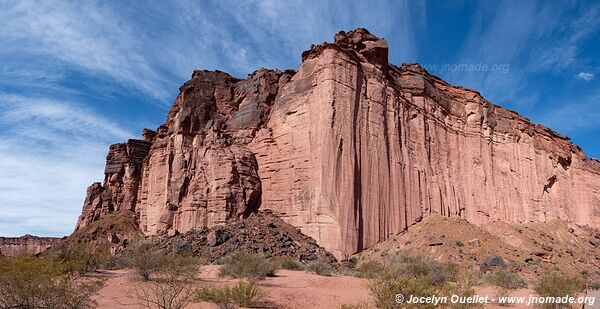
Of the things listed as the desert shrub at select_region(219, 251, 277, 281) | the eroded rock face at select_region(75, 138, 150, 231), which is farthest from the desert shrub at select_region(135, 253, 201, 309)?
the eroded rock face at select_region(75, 138, 150, 231)

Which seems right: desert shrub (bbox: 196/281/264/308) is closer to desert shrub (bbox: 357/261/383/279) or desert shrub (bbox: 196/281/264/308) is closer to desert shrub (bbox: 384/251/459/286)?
desert shrub (bbox: 384/251/459/286)

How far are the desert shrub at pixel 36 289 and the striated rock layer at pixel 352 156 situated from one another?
1867 cm

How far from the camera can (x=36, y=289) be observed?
28.8ft

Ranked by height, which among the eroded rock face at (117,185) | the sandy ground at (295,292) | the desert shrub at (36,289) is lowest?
the sandy ground at (295,292)

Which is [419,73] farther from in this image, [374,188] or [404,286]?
[404,286]

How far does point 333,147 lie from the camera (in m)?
28.3

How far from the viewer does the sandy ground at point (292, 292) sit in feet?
38.4

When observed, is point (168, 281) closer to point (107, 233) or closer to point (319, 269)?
point (319, 269)

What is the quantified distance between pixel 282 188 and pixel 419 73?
16.7 meters

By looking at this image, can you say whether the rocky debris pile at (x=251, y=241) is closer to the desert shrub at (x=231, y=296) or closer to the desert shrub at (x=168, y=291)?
the desert shrub at (x=168, y=291)

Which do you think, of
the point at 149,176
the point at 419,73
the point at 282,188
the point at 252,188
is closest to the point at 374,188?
the point at 282,188

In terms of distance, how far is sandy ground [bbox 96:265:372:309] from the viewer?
1170 centimetres

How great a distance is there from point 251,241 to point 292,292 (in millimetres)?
13038

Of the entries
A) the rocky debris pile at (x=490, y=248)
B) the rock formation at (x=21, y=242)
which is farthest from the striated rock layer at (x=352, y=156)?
the rock formation at (x=21, y=242)
